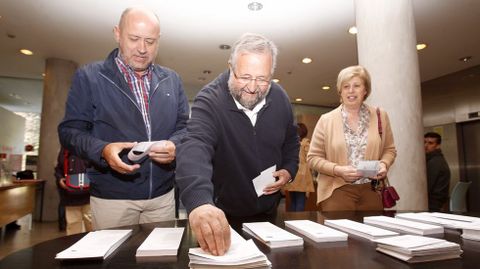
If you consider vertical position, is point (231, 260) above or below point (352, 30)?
below

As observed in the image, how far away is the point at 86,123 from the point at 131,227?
2.09ft

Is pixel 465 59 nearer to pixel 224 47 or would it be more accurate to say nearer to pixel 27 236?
pixel 224 47

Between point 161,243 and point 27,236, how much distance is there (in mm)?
4992

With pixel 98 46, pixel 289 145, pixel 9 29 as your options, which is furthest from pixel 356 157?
pixel 9 29

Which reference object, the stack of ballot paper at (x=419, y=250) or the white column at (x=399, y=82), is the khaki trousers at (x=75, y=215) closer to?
the white column at (x=399, y=82)

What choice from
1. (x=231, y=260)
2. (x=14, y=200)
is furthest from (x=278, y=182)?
(x=14, y=200)

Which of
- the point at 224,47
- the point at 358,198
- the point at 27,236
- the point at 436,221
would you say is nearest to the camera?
the point at 436,221

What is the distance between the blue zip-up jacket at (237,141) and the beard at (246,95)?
0.04 meters

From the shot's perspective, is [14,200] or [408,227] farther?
[14,200]

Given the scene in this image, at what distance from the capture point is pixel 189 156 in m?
1.08

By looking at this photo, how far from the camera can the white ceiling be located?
172 inches

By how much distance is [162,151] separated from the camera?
53.8 inches

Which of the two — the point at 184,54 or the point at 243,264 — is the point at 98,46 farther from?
the point at 243,264

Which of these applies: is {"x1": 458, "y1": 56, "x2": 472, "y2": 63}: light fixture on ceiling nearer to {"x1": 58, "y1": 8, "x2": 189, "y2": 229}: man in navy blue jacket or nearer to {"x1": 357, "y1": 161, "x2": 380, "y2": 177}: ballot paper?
{"x1": 357, "y1": 161, "x2": 380, "y2": 177}: ballot paper
